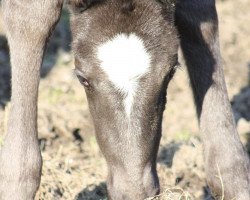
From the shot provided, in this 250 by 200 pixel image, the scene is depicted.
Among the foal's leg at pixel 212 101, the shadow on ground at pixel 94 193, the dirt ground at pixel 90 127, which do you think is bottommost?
the dirt ground at pixel 90 127

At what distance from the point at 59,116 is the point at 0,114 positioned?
22.2 inches

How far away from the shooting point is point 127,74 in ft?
15.2

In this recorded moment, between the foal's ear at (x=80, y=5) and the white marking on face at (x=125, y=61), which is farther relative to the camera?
the foal's ear at (x=80, y=5)

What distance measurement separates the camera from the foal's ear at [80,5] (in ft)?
16.0

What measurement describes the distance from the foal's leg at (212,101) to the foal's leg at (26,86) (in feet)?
3.11

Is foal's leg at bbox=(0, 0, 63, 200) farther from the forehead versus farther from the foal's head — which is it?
the forehead

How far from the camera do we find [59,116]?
7.36 m

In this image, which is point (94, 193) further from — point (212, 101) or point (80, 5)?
point (80, 5)

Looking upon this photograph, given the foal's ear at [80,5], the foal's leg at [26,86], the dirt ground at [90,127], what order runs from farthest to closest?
the dirt ground at [90,127], the foal's leg at [26,86], the foal's ear at [80,5]

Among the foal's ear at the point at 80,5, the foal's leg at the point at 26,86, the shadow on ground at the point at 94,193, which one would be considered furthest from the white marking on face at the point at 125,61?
the shadow on ground at the point at 94,193

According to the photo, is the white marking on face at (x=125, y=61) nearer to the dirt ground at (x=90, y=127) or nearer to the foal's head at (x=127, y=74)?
the foal's head at (x=127, y=74)

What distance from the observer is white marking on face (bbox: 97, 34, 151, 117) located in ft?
15.2

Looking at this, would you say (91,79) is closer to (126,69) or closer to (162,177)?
(126,69)

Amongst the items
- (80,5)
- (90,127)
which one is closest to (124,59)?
(80,5)
